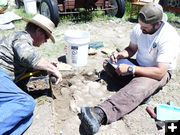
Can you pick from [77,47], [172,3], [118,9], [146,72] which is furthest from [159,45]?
[172,3]

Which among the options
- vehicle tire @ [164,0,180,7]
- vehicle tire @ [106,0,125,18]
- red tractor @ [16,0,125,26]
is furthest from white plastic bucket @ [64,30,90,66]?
vehicle tire @ [164,0,180,7]

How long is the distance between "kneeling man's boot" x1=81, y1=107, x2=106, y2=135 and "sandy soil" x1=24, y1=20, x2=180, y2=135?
0.43ft

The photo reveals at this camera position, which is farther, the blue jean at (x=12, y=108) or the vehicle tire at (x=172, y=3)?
the vehicle tire at (x=172, y=3)

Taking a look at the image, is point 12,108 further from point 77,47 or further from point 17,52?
Answer: point 77,47

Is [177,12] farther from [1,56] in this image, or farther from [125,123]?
[1,56]

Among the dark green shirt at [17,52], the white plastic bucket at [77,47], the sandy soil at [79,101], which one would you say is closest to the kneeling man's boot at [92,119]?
the sandy soil at [79,101]

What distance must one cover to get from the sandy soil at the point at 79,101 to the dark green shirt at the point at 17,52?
2.09ft

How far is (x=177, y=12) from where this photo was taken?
24.9ft

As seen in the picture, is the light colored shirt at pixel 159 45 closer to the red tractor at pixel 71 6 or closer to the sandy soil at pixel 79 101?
the sandy soil at pixel 79 101

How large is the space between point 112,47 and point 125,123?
7.60ft

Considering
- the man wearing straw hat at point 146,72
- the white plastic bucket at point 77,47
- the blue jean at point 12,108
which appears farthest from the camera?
the white plastic bucket at point 77,47

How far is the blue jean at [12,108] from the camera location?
1900mm

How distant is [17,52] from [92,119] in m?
1.02

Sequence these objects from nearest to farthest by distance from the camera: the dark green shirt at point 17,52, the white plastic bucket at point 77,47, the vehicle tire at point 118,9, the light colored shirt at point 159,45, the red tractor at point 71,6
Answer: the dark green shirt at point 17,52 < the light colored shirt at point 159,45 < the white plastic bucket at point 77,47 < the red tractor at point 71,6 < the vehicle tire at point 118,9
